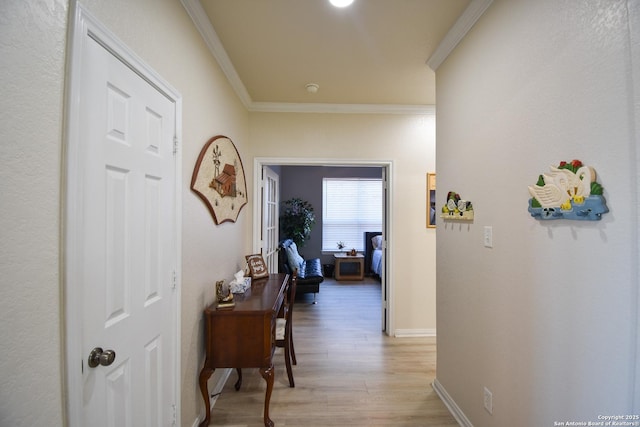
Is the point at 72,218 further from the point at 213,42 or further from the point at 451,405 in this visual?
the point at 451,405

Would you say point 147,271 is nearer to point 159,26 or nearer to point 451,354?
point 159,26

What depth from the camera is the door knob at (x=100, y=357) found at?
3.11ft

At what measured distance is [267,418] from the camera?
6.07 ft

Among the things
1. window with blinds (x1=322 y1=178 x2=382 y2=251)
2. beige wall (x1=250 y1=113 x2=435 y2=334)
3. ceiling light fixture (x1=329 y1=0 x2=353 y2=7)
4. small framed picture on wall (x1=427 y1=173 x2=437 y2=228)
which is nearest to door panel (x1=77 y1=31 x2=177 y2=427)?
ceiling light fixture (x1=329 y1=0 x2=353 y2=7)

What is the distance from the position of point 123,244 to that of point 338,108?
2.72m

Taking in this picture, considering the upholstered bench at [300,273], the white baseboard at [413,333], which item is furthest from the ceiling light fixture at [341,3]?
the upholstered bench at [300,273]

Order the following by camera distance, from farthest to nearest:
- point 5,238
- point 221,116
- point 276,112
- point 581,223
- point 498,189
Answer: point 276,112 → point 221,116 → point 498,189 → point 581,223 → point 5,238

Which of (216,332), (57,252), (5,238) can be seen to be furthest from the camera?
(216,332)

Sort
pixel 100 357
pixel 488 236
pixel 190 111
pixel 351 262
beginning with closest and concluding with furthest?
pixel 100 357
pixel 488 236
pixel 190 111
pixel 351 262

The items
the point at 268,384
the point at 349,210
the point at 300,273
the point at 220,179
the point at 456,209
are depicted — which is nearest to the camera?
the point at 268,384

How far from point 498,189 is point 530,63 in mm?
617

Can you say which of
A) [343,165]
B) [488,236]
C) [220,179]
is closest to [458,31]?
[488,236]

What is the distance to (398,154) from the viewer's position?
331 centimetres

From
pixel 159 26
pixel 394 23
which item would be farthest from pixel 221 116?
pixel 394 23
